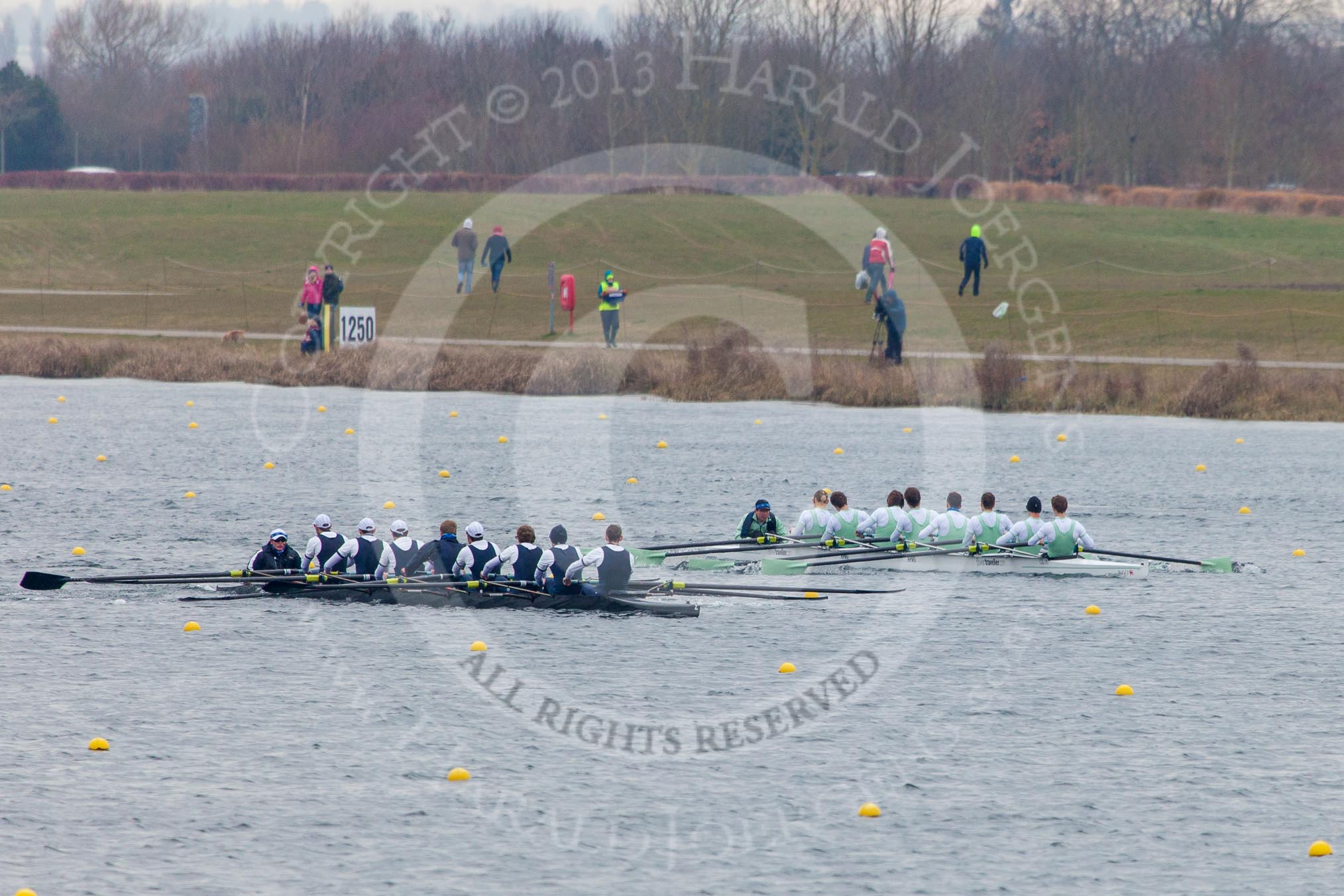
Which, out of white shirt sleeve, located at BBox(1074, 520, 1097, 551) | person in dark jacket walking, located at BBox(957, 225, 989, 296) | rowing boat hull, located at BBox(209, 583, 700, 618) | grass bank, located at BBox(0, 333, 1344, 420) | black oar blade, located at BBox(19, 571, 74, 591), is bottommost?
rowing boat hull, located at BBox(209, 583, 700, 618)

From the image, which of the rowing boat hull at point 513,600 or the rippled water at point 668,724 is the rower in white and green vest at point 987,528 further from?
the rowing boat hull at point 513,600

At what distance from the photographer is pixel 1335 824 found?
13.2 metres

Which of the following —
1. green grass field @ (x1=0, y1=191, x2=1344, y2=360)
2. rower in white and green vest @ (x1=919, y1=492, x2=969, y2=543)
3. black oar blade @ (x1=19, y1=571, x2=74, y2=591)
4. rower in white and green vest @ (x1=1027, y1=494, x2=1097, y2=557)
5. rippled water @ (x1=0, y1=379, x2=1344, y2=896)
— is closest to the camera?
rippled water @ (x1=0, y1=379, x2=1344, y2=896)

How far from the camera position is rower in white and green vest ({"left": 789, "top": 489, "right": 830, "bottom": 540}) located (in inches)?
899

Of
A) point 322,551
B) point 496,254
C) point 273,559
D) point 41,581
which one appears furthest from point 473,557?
point 496,254

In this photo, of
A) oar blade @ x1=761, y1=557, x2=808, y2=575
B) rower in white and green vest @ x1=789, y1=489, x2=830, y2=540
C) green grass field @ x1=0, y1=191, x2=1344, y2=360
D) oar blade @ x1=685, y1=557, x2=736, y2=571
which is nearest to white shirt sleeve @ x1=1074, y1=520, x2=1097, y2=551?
rower in white and green vest @ x1=789, y1=489, x2=830, y2=540

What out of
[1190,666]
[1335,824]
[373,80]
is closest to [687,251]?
[373,80]

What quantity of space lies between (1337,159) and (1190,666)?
77.4 m

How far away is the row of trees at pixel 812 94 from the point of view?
207 feet

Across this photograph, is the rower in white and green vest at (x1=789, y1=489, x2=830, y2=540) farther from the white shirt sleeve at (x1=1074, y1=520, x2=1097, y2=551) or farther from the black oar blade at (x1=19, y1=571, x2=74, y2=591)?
the black oar blade at (x1=19, y1=571, x2=74, y2=591)

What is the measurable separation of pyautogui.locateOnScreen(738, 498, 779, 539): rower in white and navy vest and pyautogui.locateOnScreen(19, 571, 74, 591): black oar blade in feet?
28.6

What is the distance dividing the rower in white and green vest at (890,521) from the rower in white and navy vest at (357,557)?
6.78 metres

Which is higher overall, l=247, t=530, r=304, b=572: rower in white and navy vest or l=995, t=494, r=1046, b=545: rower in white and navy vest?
l=995, t=494, r=1046, b=545: rower in white and navy vest

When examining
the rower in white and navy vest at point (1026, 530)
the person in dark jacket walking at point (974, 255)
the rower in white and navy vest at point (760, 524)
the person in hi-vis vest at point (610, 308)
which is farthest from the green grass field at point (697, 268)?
the rower in white and navy vest at point (1026, 530)
